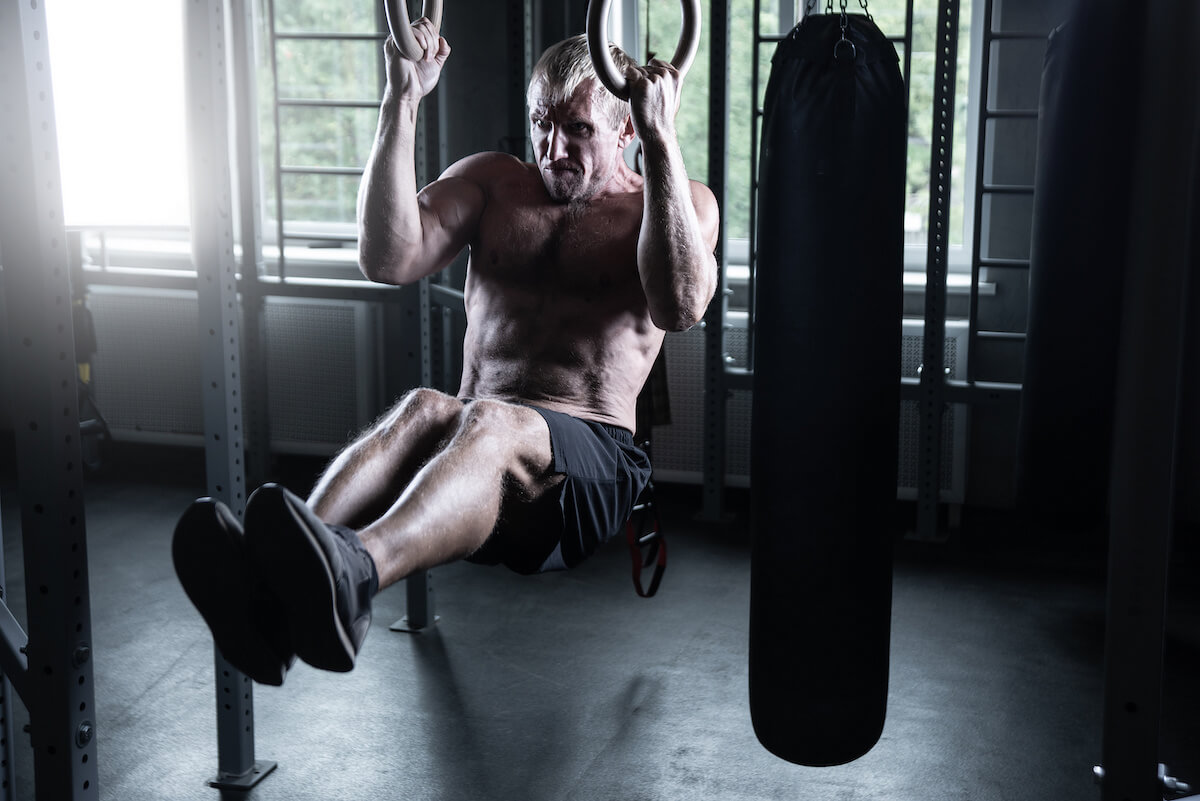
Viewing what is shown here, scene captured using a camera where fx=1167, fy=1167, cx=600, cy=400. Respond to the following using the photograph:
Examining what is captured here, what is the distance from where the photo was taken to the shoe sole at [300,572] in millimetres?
1430

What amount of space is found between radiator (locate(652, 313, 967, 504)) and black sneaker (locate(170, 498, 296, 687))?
119 inches

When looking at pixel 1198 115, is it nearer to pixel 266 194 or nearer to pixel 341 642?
pixel 341 642

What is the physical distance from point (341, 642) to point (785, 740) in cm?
69

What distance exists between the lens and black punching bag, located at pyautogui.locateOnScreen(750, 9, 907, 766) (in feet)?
5.29

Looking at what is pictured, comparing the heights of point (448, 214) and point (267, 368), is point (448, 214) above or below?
above

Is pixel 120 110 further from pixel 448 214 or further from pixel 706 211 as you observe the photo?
pixel 706 211

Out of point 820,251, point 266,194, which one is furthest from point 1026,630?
point 266,194

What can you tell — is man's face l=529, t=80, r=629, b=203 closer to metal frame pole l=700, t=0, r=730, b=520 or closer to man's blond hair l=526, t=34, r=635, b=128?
man's blond hair l=526, t=34, r=635, b=128

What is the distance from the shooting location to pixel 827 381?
64.3 inches

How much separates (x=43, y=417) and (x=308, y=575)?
0.70m

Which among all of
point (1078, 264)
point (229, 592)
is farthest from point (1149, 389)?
point (229, 592)

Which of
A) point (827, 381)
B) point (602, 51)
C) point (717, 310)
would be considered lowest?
point (717, 310)

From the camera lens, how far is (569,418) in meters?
2.05

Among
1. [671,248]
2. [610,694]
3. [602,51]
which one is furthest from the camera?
[610,694]
